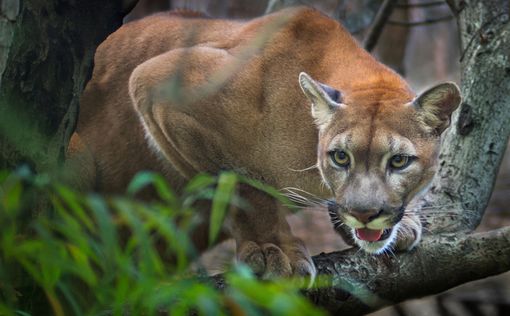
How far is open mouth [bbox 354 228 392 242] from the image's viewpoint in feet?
13.2

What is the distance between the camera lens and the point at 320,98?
429 cm

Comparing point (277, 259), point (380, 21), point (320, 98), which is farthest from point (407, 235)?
point (380, 21)

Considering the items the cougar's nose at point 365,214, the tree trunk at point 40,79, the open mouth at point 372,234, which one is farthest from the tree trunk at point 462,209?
the tree trunk at point 40,79

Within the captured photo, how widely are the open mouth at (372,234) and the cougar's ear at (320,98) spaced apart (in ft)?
2.08

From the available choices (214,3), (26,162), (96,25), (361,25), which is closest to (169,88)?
(96,25)

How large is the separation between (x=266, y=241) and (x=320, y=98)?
765 mm

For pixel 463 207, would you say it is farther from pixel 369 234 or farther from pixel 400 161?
pixel 369 234

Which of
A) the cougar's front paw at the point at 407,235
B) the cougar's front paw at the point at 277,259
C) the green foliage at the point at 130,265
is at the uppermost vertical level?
the green foliage at the point at 130,265

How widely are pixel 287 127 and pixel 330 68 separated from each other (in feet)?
1.35

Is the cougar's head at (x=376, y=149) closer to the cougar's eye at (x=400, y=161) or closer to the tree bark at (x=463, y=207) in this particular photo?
the cougar's eye at (x=400, y=161)

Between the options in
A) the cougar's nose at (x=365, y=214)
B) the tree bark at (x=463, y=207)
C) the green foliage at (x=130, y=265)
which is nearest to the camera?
the green foliage at (x=130, y=265)

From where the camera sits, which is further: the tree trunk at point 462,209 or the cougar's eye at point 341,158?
the cougar's eye at point 341,158

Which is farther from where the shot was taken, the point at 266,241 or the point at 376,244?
the point at 266,241

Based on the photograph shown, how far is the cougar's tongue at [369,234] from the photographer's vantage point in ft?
13.2
